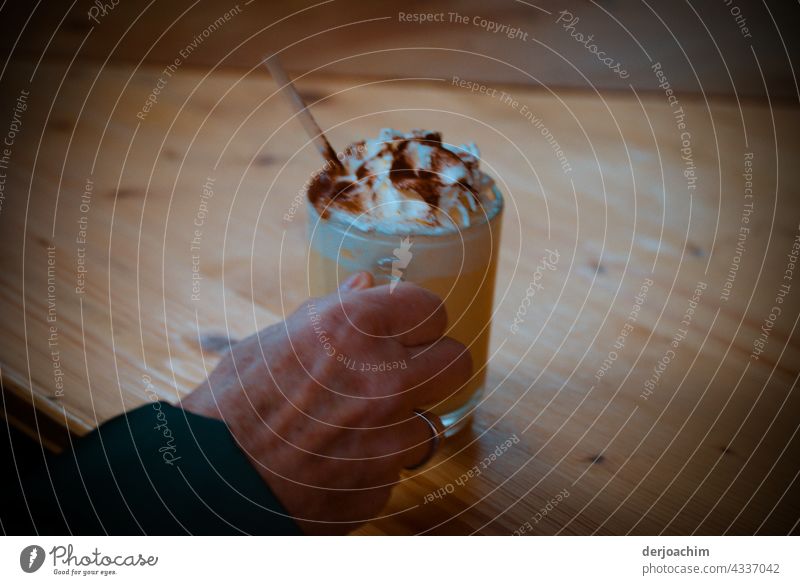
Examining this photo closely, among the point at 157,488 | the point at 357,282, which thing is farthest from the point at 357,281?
the point at 157,488

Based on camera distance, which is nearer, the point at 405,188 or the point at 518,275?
the point at 405,188

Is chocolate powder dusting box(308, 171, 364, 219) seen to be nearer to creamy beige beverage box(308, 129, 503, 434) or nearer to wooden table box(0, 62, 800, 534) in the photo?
creamy beige beverage box(308, 129, 503, 434)

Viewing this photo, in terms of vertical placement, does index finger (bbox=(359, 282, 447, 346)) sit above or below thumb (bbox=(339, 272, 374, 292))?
below

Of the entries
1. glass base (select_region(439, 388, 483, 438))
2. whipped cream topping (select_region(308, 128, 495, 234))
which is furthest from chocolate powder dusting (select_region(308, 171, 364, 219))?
glass base (select_region(439, 388, 483, 438))

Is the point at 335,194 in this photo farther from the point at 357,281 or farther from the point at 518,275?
the point at 518,275

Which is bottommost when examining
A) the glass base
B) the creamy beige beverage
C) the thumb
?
the glass base

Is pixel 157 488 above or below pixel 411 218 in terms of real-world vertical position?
below

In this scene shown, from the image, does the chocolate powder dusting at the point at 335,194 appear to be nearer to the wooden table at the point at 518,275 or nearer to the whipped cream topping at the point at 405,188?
the whipped cream topping at the point at 405,188
